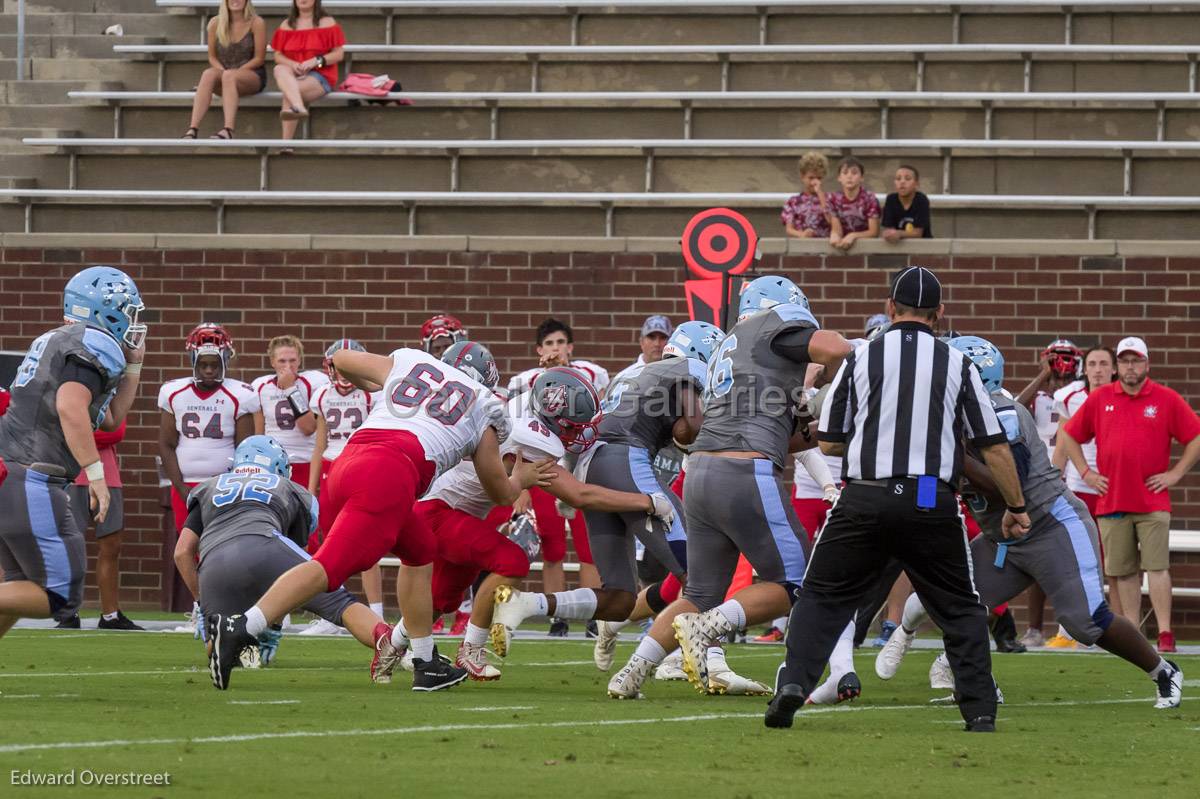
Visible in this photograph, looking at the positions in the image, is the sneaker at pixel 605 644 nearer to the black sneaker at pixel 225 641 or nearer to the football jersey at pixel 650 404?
the football jersey at pixel 650 404

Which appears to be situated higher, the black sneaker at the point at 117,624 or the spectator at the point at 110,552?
the spectator at the point at 110,552

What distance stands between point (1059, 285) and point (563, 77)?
5172 mm

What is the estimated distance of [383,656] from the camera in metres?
8.90

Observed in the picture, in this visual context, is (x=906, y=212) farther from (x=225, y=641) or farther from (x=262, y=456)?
(x=225, y=641)

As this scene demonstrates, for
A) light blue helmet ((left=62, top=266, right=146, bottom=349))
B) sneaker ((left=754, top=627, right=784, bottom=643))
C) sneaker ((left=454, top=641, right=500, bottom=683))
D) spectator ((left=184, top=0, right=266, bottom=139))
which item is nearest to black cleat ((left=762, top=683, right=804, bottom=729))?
sneaker ((left=454, top=641, right=500, bottom=683))

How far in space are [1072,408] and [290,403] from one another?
19.5ft

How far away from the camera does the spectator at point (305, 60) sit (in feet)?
54.2

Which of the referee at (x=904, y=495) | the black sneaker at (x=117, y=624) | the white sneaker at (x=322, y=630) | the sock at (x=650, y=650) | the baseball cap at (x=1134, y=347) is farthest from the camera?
the black sneaker at (x=117, y=624)

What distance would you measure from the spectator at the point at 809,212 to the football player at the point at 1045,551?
236 inches

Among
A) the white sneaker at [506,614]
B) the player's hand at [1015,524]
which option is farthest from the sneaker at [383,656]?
the player's hand at [1015,524]

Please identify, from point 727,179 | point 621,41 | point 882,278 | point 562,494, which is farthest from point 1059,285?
point 562,494

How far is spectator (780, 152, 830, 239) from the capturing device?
577 inches

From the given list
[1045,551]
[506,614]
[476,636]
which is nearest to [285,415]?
[476,636]

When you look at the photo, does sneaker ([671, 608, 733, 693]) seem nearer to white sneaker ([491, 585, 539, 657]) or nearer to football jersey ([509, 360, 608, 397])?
white sneaker ([491, 585, 539, 657])
